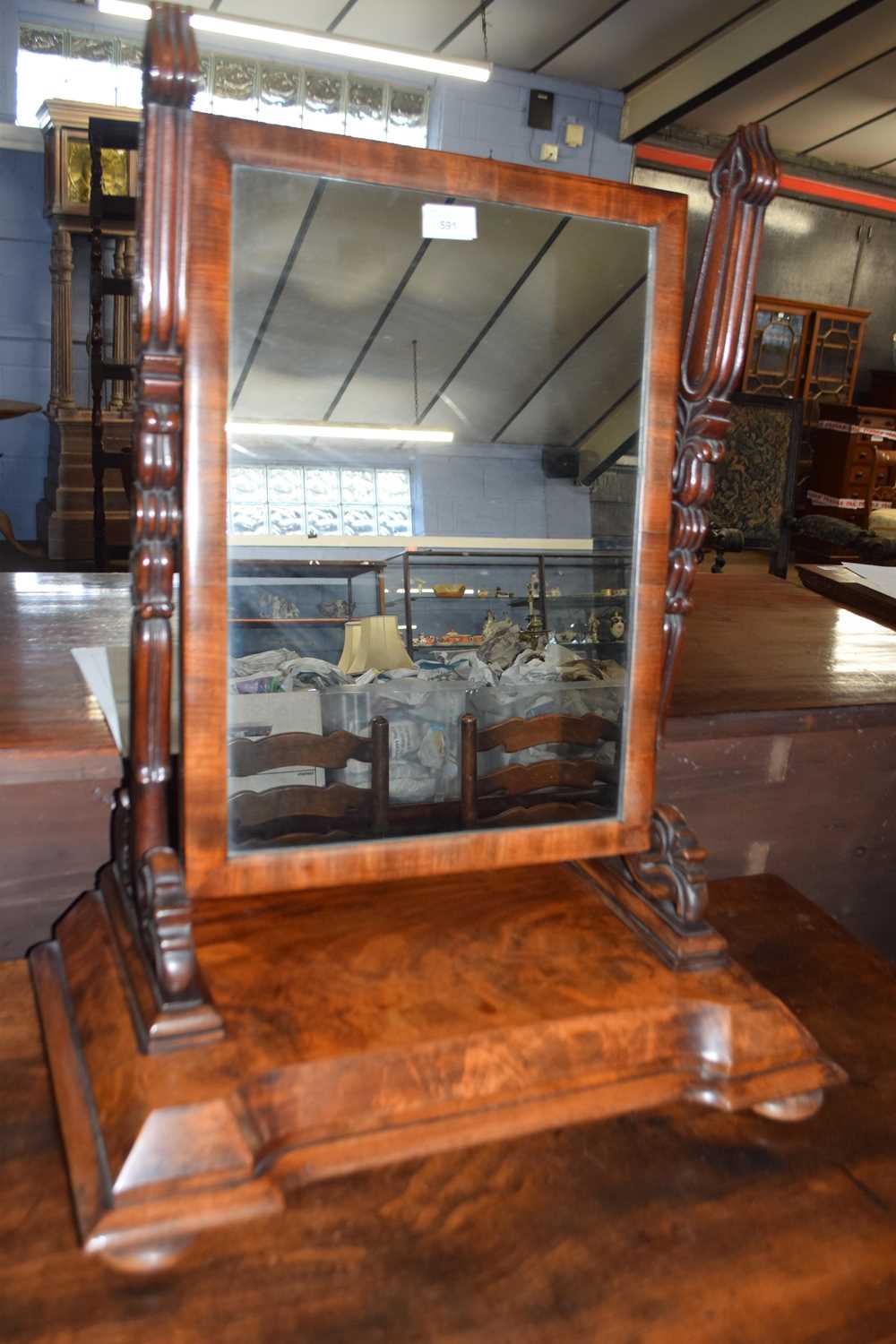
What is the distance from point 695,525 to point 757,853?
559mm

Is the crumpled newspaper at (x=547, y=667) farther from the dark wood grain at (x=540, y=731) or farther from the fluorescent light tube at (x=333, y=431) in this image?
the fluorescent light tube at (x=333, y=431)

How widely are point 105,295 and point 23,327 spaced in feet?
3.67

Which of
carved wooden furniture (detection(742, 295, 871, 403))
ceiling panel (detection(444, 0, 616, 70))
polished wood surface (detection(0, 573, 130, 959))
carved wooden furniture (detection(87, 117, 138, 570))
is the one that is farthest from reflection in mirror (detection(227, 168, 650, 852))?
carved wooden furniture (detection(742, 295, 871, 403))

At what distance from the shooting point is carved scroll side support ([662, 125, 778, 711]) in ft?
2.27

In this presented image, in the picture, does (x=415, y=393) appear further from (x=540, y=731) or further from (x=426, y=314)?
(x=540, y=731)

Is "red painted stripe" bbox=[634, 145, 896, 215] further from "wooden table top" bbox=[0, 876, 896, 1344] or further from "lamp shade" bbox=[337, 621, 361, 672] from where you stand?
"wooden table top" bbox=[0, 876, 896, 1344]

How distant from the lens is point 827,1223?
1.95ft

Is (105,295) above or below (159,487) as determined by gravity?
above

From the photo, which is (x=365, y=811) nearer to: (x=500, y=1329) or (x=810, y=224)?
(x=500, y=1329)

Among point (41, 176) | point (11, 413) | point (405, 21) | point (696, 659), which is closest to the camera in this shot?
point (696, 659)

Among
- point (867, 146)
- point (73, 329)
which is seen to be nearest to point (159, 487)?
point (73, 329)

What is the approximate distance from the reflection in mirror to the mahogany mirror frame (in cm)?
1

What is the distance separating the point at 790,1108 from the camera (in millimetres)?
687

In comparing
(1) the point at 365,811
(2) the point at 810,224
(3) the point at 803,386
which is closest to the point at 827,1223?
(1) the point at 365,811
